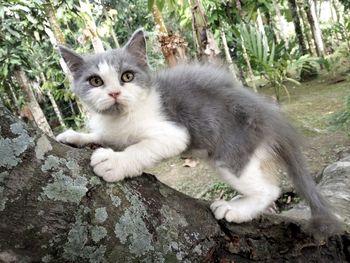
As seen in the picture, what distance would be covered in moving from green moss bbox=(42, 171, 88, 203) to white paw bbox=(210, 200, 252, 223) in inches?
28.2

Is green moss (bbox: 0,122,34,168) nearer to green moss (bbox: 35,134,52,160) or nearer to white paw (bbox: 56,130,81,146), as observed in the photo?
green moss (bbox: 35,134,52,160)

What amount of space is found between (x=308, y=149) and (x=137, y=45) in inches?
82.4

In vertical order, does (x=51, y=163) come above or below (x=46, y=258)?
above

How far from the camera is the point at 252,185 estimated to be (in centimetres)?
204

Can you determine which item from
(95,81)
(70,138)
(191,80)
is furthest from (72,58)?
(191,80)

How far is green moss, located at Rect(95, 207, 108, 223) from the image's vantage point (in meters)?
1.28

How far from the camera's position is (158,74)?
221cm

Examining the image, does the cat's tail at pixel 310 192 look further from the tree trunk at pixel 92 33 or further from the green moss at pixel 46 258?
the tree trunk at pixel 92 33

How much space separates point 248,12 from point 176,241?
752 centimetres

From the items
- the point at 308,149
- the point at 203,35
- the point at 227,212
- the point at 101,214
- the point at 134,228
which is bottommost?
the point at 308,149

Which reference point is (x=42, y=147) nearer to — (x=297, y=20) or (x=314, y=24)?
(x=297, y=20)

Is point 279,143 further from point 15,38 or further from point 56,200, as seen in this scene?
point 15,38

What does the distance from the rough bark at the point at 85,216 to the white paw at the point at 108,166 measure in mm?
25

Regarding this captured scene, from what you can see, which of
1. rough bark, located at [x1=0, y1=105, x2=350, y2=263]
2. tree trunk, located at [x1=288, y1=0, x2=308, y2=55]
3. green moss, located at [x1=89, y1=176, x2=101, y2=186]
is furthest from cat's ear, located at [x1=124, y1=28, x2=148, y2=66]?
tree trunk, located at [x1=288, y1=0, x2=308, y2=55]
